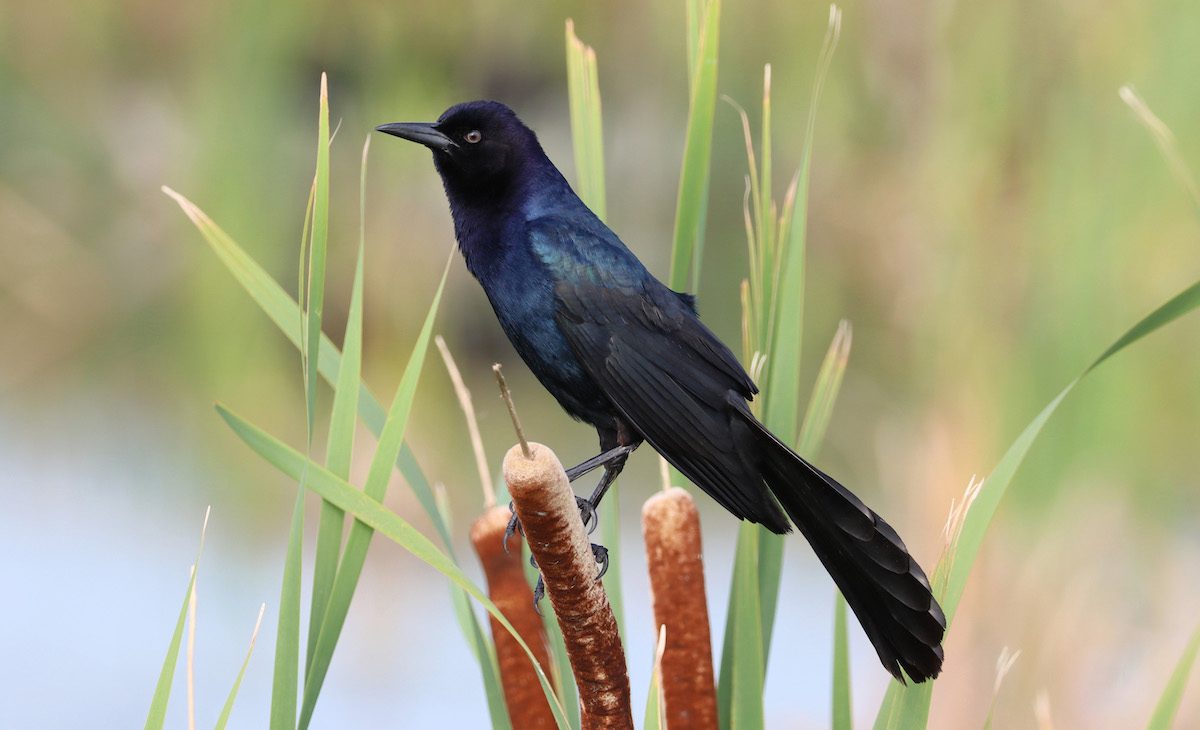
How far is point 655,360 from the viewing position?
113 cm

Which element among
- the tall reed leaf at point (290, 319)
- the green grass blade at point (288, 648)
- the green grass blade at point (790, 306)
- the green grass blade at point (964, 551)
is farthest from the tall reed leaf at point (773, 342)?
the green grass blade at point (288, 648)

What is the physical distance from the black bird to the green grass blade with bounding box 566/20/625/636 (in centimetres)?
7

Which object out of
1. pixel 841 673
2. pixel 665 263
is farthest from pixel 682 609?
pixel 665 263

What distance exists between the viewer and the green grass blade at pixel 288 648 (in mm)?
880

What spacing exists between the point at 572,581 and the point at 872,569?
256mm

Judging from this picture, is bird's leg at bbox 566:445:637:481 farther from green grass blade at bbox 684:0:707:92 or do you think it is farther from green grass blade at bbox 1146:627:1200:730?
green grass blade at bbox 1146:627:1200:730

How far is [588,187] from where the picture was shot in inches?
42.7

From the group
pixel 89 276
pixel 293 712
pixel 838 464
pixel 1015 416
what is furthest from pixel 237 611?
pixel 293 712

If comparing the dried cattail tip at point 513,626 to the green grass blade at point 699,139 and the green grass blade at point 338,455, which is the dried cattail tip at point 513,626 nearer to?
the green grass blade at point 338,455

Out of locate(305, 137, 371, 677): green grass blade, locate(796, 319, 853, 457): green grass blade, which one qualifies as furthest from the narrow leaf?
locate(305, 137, 371, 677): green grass blade

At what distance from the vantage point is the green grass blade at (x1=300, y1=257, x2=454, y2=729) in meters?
0.90

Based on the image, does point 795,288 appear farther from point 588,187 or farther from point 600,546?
point 600,546

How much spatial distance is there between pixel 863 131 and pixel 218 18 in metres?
1.55

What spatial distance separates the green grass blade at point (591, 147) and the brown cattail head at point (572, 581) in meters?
0.14
